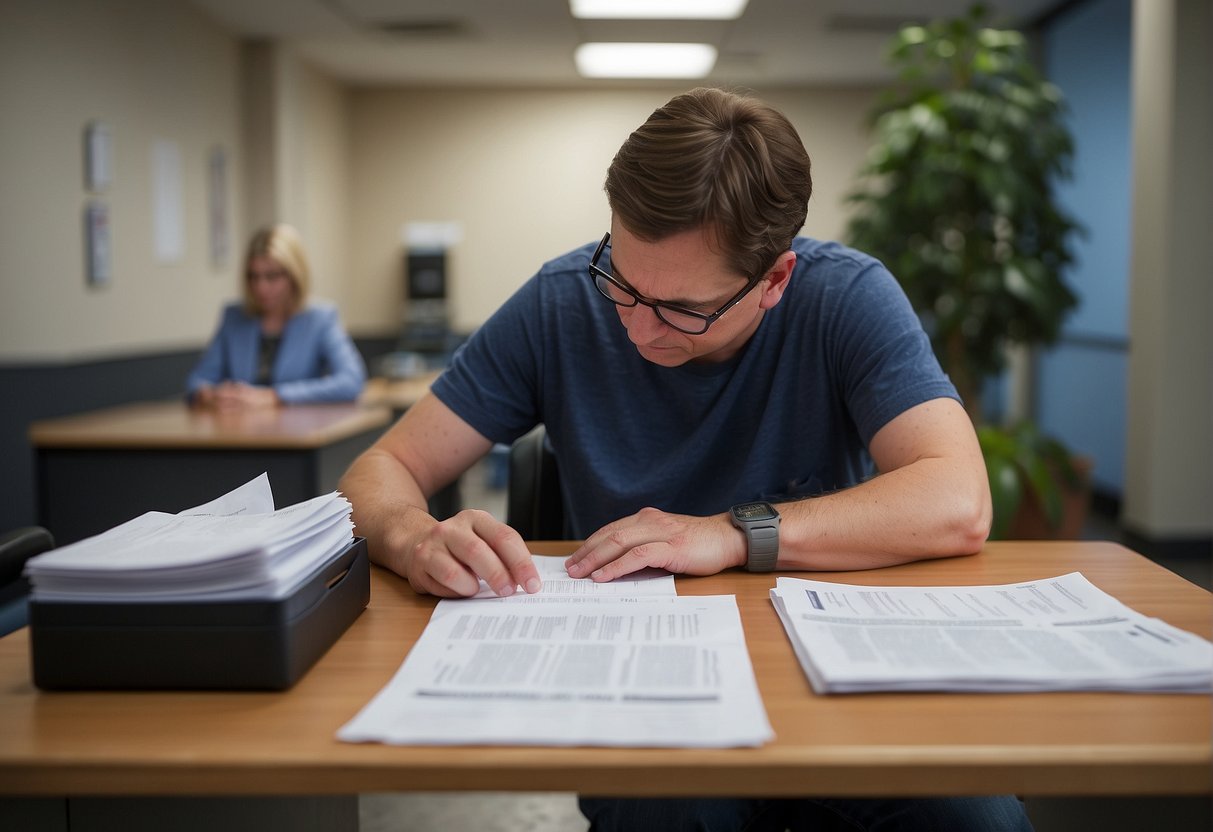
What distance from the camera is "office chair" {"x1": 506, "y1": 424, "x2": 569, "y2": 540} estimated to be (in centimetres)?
162

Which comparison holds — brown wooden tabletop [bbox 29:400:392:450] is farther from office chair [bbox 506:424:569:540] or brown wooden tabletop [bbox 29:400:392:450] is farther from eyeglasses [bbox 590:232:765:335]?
eyeglasses [bbox 590:232:765:335]

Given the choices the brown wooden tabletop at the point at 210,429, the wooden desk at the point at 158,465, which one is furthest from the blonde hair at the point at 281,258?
the wooden desk at the point at 158,465

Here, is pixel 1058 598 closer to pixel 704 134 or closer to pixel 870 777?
pixel 870 777

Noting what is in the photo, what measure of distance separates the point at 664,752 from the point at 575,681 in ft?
0.42

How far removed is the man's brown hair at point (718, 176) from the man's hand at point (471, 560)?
0.39 metres

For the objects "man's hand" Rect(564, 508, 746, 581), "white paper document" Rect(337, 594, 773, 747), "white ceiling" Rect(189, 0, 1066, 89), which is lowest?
"white paper document" Rect(337, 594, 773, 747)

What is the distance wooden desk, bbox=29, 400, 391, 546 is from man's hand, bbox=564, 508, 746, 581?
6.51ft

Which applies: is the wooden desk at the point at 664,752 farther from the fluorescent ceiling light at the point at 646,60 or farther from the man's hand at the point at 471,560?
the fluorescent ceiling light at the point at 646,60

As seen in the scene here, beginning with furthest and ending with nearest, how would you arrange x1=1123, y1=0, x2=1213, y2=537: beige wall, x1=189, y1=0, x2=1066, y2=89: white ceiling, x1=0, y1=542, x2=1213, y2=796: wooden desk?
x1=189, y1=0, x2=1066, y2=89: white ceiling
x1=1123, y1=0, x2=1213, y2=537: beige wall
x1=0, y1=542, x2=1213, y2=796: wooden desk

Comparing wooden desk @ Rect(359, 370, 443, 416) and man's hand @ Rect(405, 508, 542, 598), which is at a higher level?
man's hand @ Rect(405, 508, 542, 598)

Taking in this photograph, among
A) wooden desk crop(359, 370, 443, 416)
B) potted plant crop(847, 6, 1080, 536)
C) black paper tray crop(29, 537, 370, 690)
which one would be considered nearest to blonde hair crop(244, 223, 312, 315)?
wooden desk crop(359, 370, 443, 416)

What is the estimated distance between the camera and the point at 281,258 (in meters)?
4.14

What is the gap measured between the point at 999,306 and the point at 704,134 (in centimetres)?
339

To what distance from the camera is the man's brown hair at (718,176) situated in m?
1.20
